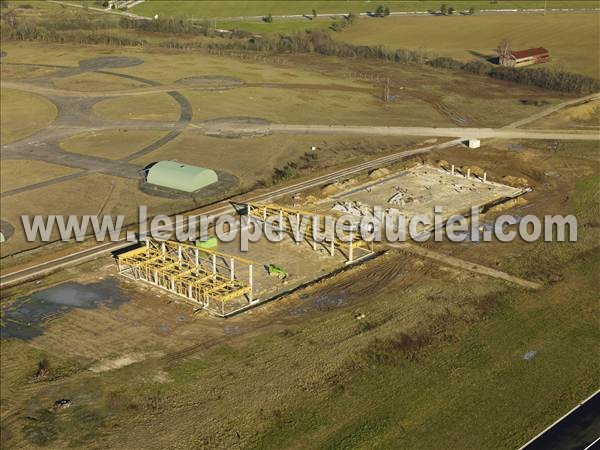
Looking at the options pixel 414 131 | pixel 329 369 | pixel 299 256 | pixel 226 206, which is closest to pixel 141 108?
pixel 414 131

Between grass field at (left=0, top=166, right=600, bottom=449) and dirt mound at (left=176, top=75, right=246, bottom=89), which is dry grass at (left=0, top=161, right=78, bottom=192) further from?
dirt mound at (left=176, top=75, right=246, bottom=89)

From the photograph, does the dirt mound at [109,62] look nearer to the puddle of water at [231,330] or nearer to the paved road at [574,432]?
the puddle of water at [231,330]

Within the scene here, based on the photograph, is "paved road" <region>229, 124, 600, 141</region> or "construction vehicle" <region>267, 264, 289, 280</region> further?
"paved road" <region>229, 124, 600, 141</region>

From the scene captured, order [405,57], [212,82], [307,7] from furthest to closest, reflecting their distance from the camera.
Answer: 1. [307,7]
2. [405,57]
3. [212,82]

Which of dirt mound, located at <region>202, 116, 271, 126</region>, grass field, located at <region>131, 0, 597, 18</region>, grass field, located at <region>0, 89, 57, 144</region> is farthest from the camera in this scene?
grass field, located at <region>131, 0, 597, 18</region>

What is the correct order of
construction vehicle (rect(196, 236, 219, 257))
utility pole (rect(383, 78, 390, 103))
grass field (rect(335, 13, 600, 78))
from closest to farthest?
1. construction vehicle (rect(196, 236, 219, 257))
2. utility pole (rect(383, 78, 390, 103))
3. grass field (rect(335, 13, 600, 78))

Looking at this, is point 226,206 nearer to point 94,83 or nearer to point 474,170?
point 474,170

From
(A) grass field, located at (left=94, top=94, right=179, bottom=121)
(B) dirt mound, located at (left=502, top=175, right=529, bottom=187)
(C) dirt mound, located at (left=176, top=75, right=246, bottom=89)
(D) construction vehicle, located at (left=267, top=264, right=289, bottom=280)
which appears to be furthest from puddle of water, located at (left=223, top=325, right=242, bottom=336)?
(C) dirt mound, located at (left=176, top=75, right=246, bottom=89)
